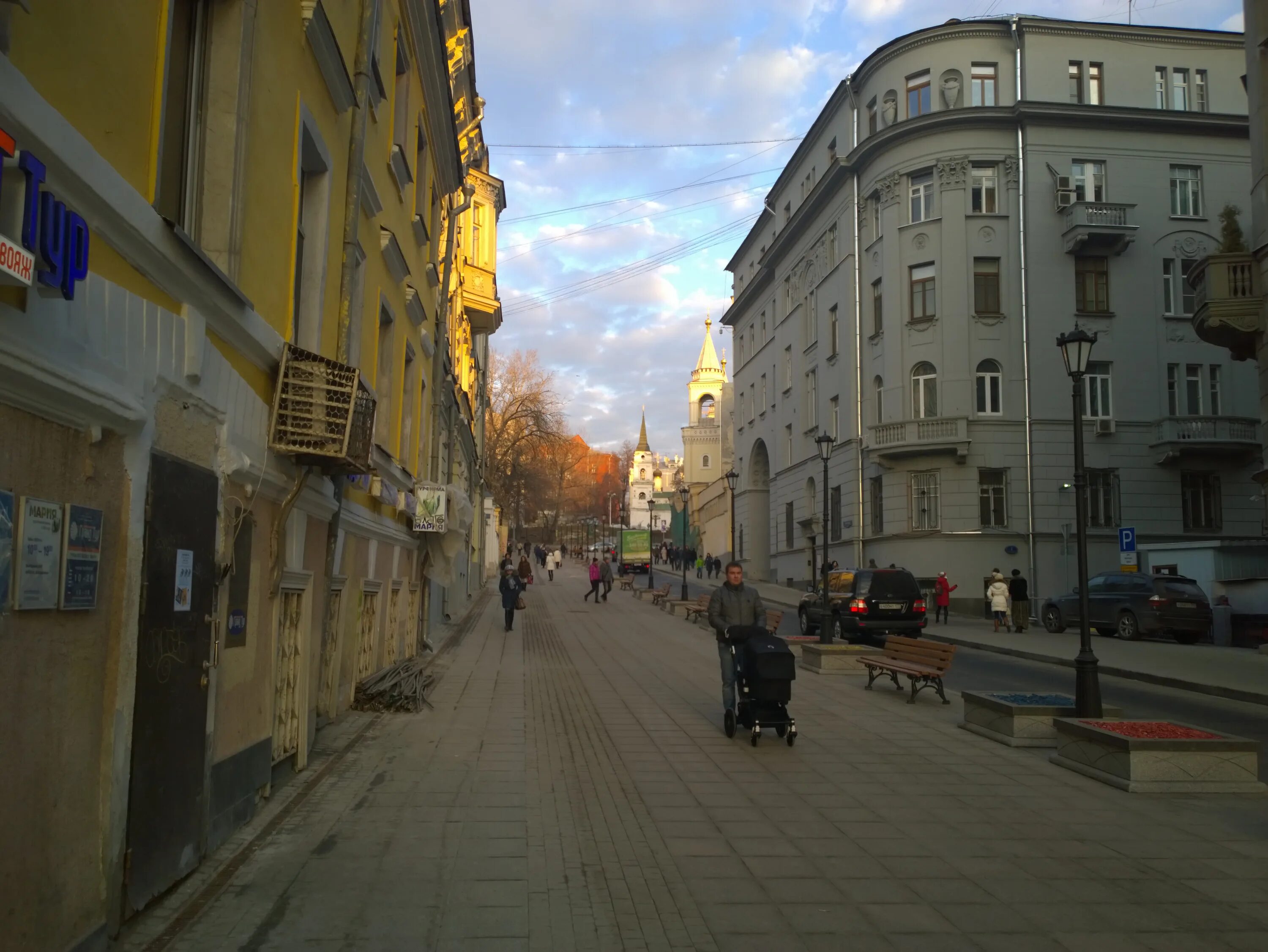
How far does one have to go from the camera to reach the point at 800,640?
65.0 feet

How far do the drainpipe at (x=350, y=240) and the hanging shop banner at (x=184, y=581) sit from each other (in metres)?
3.85

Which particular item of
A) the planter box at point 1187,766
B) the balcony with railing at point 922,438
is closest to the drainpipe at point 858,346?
the balcony with railing at point 922,438

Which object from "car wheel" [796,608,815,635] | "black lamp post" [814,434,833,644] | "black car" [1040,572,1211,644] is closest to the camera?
"black lamp post" [814,434,833,644]

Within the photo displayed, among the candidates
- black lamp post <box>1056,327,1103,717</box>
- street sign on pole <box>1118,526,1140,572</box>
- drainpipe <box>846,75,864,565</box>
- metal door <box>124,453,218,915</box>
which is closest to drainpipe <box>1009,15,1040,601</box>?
drainpipe <box>846,75,864,565</box>

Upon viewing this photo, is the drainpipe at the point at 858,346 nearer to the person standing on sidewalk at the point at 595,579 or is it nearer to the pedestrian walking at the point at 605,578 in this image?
the pedestrian walking at the point at 605,578

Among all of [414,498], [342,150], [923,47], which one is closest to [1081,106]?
[923,47]

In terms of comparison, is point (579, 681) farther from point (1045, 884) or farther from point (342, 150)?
point (1045, 884)

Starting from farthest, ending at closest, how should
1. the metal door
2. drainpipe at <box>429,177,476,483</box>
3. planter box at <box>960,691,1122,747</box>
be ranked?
drainpipe at <box>429,177,476,483</box> → planter box at <box>960,691,1122,747</box> → the metal door

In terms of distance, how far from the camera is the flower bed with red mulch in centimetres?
836

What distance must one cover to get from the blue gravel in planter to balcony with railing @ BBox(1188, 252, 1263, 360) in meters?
12.9

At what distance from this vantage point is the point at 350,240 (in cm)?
968

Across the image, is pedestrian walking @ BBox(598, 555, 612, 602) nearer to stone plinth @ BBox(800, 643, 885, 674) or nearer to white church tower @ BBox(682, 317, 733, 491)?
stone plinth @ BBox(800, 643, 885, 674)

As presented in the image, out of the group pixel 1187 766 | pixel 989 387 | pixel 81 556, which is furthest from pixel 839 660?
pixel 989 387

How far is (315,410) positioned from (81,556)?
3.29 metres
